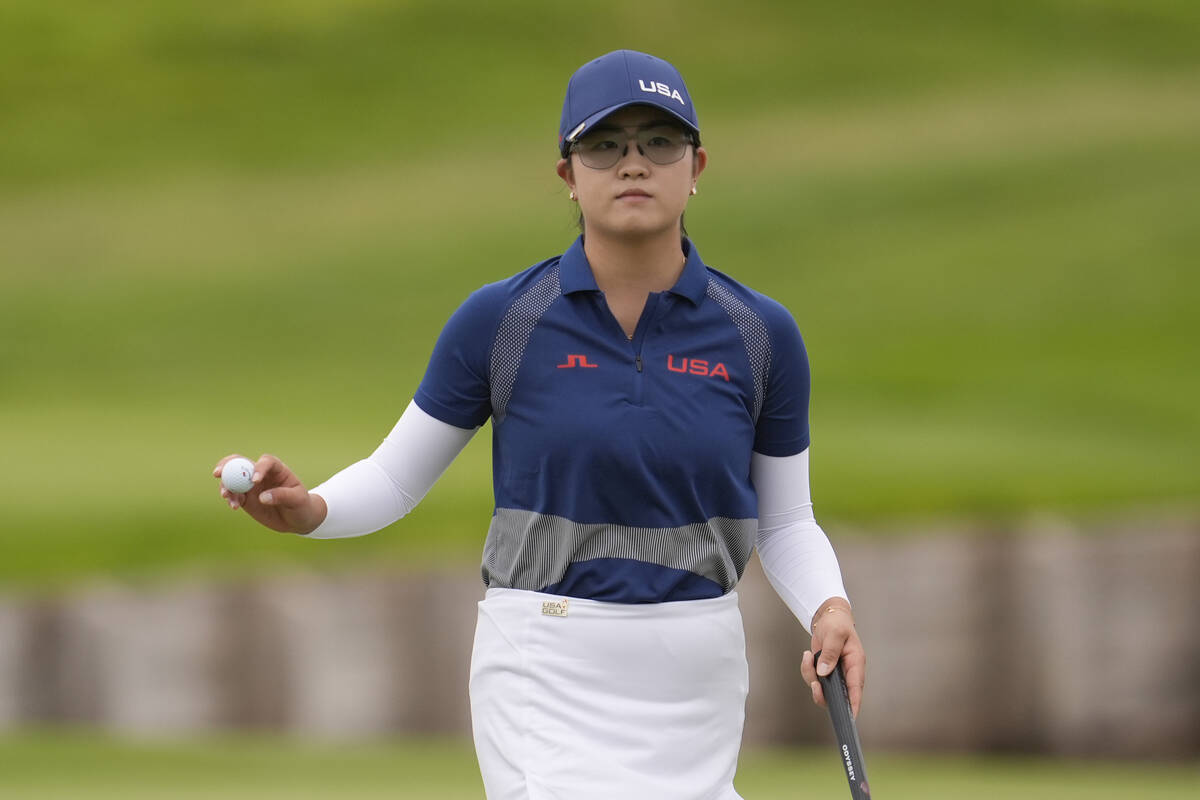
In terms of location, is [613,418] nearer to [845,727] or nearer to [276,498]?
[276,498]

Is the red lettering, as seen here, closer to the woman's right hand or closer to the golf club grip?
the woman's right hand

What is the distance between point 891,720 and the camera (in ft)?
33.3

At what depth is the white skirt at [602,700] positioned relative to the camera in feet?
12.4

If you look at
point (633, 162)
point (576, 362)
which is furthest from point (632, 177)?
point (576, 362)

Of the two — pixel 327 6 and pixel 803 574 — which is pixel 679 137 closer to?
pixel 803 574

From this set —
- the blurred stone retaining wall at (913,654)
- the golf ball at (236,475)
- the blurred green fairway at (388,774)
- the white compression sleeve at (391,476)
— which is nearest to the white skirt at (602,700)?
the white compression sleeve at (391,476)

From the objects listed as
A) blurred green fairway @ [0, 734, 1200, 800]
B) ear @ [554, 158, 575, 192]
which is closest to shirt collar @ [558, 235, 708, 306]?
ear @ [554, 158, 575, 192]

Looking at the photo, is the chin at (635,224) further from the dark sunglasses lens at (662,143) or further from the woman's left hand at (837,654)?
the woman's left hand at (837,654)

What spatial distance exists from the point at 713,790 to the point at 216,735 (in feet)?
22.3

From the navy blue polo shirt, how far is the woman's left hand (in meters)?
0.20

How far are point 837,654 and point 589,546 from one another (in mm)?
518

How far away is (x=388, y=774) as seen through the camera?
9094 mm

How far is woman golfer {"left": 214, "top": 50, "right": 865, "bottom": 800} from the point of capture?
378 centimetres

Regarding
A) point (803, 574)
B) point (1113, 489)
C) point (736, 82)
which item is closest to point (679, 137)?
point (803, 574)
